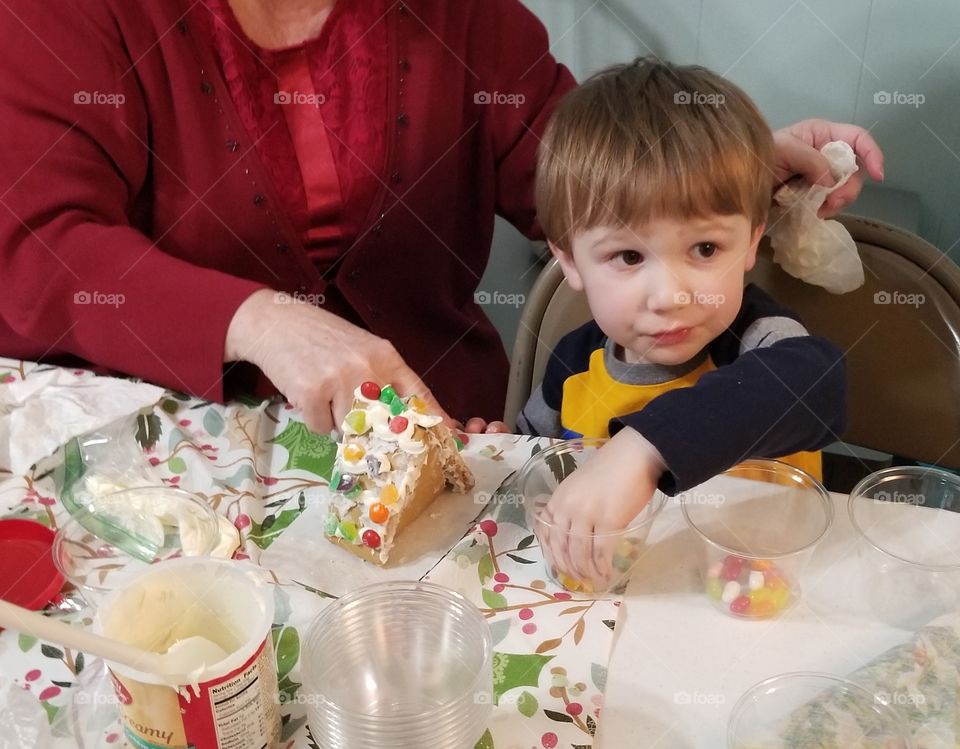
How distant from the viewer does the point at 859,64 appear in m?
1.61

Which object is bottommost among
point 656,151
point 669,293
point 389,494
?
point 389,494

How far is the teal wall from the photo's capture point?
1.54m

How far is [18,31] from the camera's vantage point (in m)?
1.07

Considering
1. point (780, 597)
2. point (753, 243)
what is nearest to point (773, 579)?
→ point (780, 597)

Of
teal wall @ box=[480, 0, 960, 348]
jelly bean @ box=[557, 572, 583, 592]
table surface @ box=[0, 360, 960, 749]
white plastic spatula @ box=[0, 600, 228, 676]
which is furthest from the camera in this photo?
teal wall @ box=[480, 0, 960, 348]

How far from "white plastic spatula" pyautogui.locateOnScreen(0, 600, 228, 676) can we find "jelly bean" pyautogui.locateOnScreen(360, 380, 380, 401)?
33 cm

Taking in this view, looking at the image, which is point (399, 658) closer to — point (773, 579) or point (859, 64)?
point (773, 579)

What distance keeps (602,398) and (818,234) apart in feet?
1.06

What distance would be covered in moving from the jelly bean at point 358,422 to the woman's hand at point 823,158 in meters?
0.59

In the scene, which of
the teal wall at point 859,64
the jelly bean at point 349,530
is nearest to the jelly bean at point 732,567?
the jelly bean at point 349,530

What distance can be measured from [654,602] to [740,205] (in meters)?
0.45

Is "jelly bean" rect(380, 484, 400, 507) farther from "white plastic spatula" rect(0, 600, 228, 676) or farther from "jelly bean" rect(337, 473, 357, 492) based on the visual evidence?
"white plastic spatula" rect(0, 600, 228, 676)

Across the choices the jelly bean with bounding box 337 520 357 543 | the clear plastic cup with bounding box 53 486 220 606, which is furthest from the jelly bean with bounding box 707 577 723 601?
the clear plastic cup with bounding box 53 486 220 606

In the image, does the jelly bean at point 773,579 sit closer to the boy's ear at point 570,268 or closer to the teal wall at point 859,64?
the boy's ear at point 570,268
